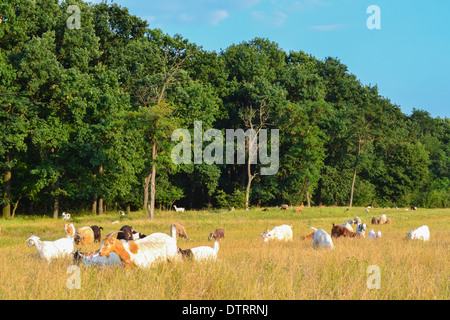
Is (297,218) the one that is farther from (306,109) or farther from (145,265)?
(145,265)

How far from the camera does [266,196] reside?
2142 inches

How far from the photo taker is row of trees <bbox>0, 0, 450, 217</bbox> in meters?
39.9

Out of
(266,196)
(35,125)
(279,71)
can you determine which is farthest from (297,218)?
(279,71)

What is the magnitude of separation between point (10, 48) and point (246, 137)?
29.5 m

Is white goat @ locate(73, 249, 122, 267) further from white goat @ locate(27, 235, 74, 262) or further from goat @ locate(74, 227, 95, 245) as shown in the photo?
goat @ locate(74, 227, 95, 245)

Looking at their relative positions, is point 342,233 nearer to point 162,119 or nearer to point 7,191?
point 162,119

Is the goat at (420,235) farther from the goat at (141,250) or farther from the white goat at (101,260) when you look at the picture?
the white goat at (101,260)

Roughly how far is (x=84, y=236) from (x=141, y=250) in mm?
12052

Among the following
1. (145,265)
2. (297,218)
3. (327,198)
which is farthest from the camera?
(327,198)

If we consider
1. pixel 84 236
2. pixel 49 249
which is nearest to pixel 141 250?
pixel 49 249

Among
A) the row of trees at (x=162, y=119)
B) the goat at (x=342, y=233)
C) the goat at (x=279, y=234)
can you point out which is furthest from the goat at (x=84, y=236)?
the row of trees at (x=162, y=119)

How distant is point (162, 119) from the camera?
37.4 metres

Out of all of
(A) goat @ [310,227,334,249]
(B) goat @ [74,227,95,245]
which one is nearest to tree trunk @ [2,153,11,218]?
(B) goat @ [74,227,95,245]

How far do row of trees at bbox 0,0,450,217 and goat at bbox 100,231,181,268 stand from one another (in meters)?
27.3
